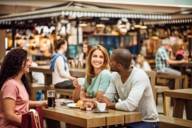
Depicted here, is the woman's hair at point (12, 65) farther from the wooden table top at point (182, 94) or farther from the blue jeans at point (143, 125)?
the wooden table top at point (182, 94)

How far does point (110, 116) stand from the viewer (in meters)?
4.21

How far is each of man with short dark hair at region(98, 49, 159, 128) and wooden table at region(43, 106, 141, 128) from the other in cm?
13

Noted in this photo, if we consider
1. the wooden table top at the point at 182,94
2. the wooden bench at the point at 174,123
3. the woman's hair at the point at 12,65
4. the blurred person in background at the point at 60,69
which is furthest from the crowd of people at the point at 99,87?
the blurred person in background at the point at 60,69

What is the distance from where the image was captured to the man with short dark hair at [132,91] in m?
4.49

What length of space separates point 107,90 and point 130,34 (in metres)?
13.5

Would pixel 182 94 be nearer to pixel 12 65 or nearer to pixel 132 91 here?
pixel 132 91

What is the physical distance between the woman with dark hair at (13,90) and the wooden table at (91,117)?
0.33 m

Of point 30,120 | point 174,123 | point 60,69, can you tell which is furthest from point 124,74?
point 60,69

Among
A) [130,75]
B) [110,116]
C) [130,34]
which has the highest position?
[130,34]

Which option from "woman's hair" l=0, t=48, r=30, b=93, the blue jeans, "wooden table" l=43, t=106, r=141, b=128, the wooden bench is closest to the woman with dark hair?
"woman's hair" l=0, t=48, r=30, b=93

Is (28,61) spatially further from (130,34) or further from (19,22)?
(130,34)

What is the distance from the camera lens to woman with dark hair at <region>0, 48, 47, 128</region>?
4.18m

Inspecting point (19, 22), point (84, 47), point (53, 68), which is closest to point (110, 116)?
point (53, 68)

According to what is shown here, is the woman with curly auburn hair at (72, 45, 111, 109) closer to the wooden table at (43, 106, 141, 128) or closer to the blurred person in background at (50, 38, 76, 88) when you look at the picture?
the wooden table at (43, 106, 141, 128)
